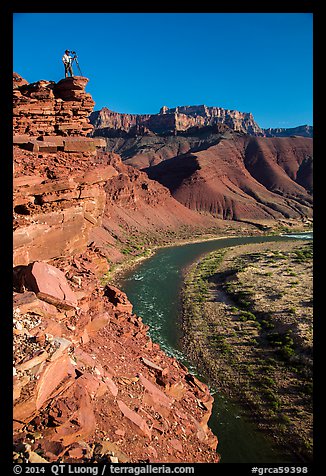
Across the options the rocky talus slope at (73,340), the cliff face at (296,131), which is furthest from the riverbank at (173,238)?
the cliff face at (296,131)

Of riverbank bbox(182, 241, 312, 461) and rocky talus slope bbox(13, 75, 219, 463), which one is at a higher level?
rocky talus slope bbox(13, 75, 219, 463)

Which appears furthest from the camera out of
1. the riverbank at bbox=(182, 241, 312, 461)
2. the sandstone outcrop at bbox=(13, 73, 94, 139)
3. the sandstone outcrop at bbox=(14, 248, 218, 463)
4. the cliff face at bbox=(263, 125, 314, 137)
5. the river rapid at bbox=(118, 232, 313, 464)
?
the cliff face at bbox=(263, 125, 314, 137)

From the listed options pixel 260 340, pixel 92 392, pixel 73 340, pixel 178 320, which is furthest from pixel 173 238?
pixel 92 392

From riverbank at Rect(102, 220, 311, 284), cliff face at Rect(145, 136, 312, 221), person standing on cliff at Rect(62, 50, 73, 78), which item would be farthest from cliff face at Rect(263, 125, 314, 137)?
person standing on cliff at Rect(62, 50, 73, 78)

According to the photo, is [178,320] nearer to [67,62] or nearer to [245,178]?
[67,62]

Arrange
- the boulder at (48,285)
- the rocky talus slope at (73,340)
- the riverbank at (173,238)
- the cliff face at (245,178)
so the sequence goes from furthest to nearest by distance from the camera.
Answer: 1. the cliff face at (245,178)
2. the riverbank at (173,238)
3. the boulder at (48,285)
4. the rocky talus slope at (73,340)

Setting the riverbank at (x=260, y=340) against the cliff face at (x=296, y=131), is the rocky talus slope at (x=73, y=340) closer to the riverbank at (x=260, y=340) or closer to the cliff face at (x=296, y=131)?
the riverbank at (x=260, y=340)

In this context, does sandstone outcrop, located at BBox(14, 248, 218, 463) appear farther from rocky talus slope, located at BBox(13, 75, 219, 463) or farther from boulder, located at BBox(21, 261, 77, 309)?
boulder, located at BBox(21, 261, 77, 309)

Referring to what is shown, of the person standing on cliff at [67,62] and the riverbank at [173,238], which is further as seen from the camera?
the riverbank at [173,238]
